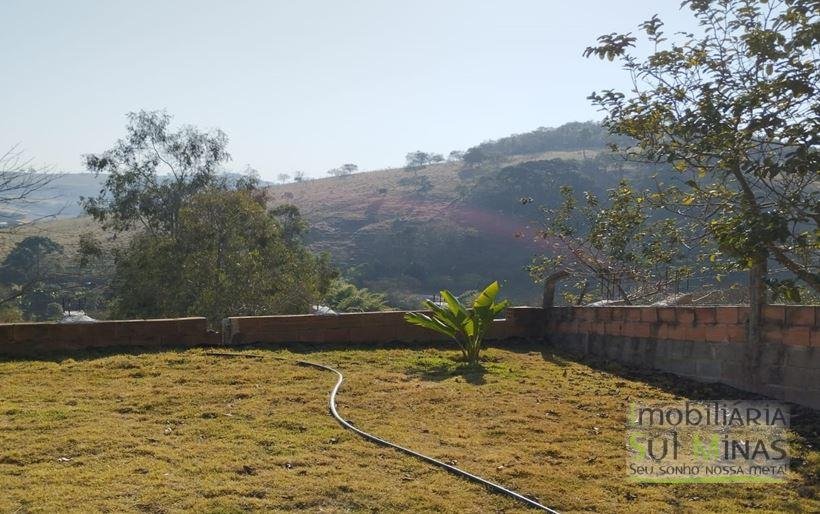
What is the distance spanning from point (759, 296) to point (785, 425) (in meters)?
1.25

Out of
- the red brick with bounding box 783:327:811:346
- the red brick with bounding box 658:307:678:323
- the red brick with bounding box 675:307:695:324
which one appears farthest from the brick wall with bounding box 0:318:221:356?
the red brick with bounding box 783:327:811:346

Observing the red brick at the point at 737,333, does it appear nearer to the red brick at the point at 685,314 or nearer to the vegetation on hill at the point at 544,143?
the red brick at the point at 685,314

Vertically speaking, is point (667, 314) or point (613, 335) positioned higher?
point (667, 314)

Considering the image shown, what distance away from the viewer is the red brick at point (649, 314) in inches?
332

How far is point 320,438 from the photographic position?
554 centimetres

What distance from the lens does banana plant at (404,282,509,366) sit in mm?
8930

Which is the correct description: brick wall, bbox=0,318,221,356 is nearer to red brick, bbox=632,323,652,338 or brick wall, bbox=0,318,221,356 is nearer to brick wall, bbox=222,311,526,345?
brick wall, bbox=222,311,526,345

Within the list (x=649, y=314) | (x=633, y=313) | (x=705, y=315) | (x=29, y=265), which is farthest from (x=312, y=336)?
(x=29, y=265)

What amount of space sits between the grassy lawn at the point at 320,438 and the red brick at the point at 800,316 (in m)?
0.73

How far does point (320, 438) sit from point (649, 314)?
14.5 ft

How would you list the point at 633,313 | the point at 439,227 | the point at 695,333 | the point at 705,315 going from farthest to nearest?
1. the point at 439,227
2. the point at 633,313
3. the point at 695,333
4. the point at 705,315

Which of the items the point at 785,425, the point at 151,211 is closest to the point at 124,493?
the point at 785,425

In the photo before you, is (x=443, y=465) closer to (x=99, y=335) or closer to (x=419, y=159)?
(x=99, y=335)

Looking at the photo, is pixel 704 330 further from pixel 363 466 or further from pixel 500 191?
pixel 500 191
